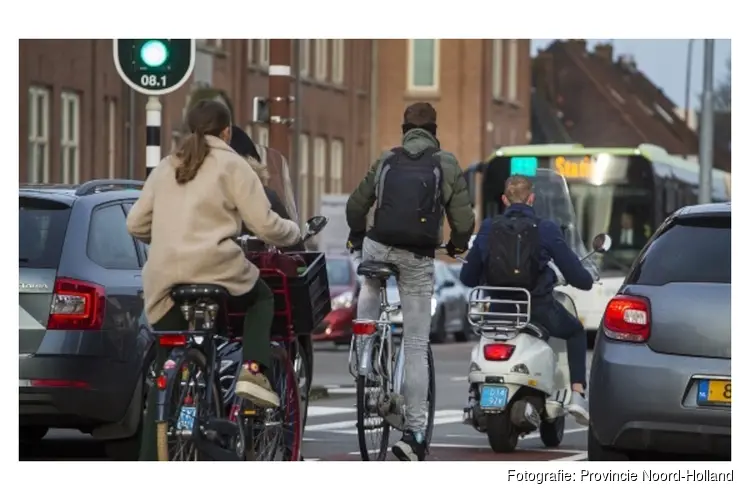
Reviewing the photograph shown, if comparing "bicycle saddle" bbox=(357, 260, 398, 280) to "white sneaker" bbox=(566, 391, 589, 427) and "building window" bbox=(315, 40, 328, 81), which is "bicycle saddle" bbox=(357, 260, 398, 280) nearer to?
"white sneaker" bbox=(566, 391, 589, 427)

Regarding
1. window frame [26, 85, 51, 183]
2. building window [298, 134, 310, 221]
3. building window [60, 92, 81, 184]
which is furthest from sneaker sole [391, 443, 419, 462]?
building window [298, 134, 310, 221]

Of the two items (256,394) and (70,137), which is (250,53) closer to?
(70,137)

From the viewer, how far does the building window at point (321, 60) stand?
179ft

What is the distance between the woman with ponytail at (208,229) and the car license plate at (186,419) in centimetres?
45

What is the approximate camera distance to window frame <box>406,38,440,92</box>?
212ft

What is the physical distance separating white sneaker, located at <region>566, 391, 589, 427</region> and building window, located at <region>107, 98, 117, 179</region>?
89.7 ft

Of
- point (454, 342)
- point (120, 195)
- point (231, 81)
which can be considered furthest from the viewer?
point (231, 81)

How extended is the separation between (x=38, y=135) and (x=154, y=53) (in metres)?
21.0

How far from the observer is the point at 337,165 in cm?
5622
